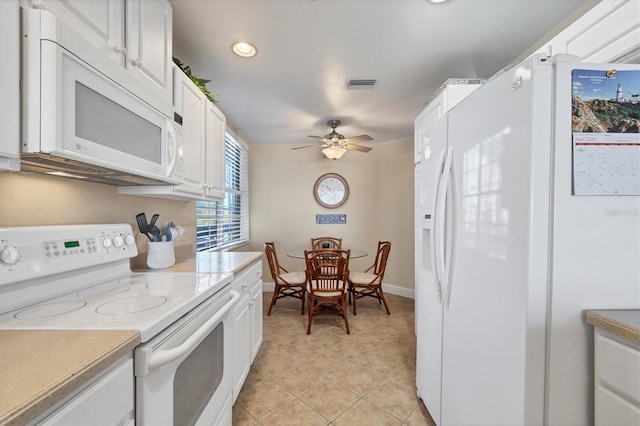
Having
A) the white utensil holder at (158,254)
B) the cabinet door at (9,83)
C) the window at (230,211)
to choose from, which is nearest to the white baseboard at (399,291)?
the window at (230,211)

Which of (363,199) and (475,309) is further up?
(363,199)

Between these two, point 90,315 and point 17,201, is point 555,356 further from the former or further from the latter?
point 17,201

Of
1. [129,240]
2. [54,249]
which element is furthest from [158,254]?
[54,249]

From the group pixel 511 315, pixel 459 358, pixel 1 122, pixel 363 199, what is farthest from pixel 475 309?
pixel 363 199

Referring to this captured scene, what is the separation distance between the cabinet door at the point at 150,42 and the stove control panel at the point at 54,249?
2.44 ft

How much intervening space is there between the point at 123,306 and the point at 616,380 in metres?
1.63

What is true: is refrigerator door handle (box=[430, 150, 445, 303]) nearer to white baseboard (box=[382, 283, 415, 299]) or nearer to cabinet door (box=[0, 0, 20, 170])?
cabinet door (box=[0, 0, 20, 170])

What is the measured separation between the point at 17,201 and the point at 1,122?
1.54 ft

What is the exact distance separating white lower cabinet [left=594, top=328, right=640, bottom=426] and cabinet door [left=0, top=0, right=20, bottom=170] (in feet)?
6.20

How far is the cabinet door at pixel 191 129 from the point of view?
157cm

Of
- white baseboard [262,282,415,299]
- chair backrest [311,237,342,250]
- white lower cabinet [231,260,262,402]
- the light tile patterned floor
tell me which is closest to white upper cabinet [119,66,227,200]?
white lower cabinet [231,260,262,402]

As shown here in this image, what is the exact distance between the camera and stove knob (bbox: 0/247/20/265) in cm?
81

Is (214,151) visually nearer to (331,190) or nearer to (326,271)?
(326,271)

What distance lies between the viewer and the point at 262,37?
1.78 m
